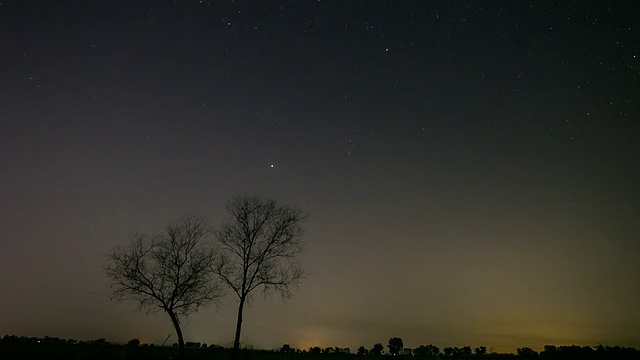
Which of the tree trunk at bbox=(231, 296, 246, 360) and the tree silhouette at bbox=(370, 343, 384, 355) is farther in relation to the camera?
the tree silhouette at bbox=(370, 343, 384, 355)

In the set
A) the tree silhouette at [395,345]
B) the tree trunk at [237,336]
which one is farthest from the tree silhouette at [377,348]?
the tree trunk at [237,336]

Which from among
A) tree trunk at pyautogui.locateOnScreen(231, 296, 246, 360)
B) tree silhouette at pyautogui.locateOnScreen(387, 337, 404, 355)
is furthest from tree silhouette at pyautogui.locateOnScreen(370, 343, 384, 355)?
tree trunk at pyautogui.locateOnScreen(231, 296, 246, 360)

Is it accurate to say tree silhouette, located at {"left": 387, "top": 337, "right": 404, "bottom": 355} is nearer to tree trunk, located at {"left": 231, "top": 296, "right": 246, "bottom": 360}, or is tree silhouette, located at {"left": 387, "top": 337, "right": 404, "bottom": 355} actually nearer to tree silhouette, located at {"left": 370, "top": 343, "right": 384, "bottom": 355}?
tree silhouette, located at {"left": 370, "top": 343, "right": 384, "bottom": 355}

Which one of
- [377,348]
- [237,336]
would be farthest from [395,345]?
[237,336]

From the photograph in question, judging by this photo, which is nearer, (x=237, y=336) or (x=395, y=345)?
(x=237, y=336)

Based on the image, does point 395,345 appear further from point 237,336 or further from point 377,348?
point 237,336

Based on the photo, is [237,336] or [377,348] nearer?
[237,336]

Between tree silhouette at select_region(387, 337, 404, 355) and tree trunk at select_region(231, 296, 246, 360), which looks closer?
tree trunk at select_region(231, 296, 246, 360)

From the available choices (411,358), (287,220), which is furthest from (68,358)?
(411,358)

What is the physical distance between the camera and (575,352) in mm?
49281

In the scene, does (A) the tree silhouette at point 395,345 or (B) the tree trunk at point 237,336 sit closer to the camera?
(B) the tree trunk at point 237,336

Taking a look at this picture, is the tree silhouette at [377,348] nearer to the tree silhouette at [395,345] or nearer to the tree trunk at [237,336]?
the tree silhouette at [395,345]

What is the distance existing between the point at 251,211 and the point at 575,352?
3733cm

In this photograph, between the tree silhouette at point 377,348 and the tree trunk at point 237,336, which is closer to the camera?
the tree trunk at point 237,336
